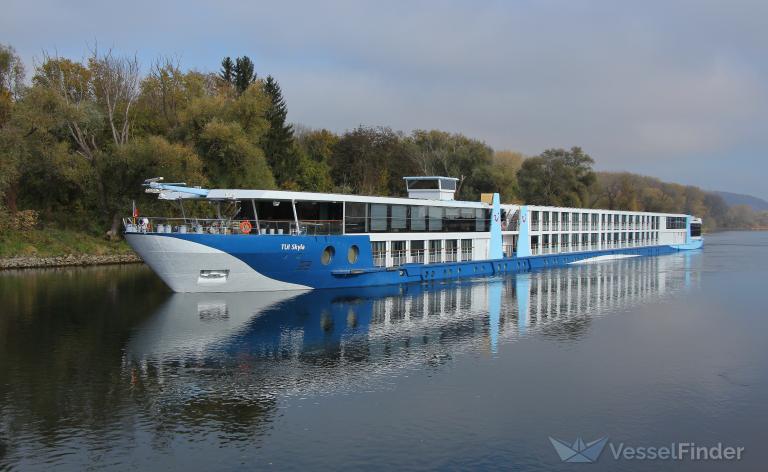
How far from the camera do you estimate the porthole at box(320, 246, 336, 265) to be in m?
39.0

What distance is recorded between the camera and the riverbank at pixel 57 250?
175 feet

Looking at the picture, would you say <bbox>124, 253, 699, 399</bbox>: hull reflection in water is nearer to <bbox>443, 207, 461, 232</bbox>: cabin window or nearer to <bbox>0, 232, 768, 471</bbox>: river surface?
<bbox>0, 232, 768, 471</bbox>: river surface

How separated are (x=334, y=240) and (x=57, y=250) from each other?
100 feet

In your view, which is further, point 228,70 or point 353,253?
point 228,70

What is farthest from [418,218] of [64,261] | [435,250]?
[64,261]

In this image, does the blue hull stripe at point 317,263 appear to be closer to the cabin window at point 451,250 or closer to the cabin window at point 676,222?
the cabin window at point 451,250

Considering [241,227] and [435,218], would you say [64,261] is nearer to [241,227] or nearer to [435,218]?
[241,227]

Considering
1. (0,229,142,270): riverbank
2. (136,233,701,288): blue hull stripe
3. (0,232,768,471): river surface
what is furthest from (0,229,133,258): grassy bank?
(136,233,701,288): blue hull stripe

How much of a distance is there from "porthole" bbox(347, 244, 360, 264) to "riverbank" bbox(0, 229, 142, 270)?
25.5 metres

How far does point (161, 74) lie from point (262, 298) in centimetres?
4143

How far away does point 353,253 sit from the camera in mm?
41000

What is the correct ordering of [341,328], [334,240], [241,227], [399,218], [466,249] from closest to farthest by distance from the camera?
[341,328]
[241,227]
[334,240]
[399,218]
[466,249]

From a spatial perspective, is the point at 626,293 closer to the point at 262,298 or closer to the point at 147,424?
the point at 262,298

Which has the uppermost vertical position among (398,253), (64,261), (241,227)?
(241,227)
